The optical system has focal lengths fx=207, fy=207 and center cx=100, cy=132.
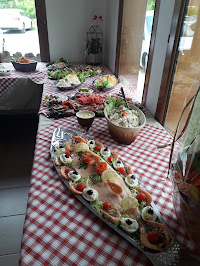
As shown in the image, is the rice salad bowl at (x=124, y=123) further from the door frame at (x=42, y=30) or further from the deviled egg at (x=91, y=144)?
the door frame at (x=42, y=30)

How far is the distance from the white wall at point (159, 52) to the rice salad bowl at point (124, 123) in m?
0.33

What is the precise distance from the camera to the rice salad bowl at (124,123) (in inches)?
45.4

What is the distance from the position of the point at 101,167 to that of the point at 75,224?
27cm

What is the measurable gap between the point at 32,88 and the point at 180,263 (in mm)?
2497

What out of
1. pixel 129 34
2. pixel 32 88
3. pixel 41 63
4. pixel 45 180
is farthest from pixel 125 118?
pixel 41 63

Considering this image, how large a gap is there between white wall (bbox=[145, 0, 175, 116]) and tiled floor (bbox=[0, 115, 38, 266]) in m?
1.30

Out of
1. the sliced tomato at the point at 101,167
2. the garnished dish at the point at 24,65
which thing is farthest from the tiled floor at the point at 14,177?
the sliced tomato at the point at 101,167

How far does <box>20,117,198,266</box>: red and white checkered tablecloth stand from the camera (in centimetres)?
64

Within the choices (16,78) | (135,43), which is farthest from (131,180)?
(16,78)

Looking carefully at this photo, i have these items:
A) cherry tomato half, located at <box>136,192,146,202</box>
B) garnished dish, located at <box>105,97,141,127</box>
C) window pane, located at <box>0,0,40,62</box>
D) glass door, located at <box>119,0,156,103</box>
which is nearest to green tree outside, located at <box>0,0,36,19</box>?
window pane, located at <box>0,0,40,62</box>

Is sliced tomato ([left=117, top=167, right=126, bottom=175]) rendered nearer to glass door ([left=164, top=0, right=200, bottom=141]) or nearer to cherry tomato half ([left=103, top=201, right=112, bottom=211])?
cherry tomato half ([left=103, top=201, right=112, bottom=211])

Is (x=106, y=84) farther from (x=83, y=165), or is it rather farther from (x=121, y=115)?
(x=83, y=165)

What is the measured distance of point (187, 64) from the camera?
117cm

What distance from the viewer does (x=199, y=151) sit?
0.62 metres
